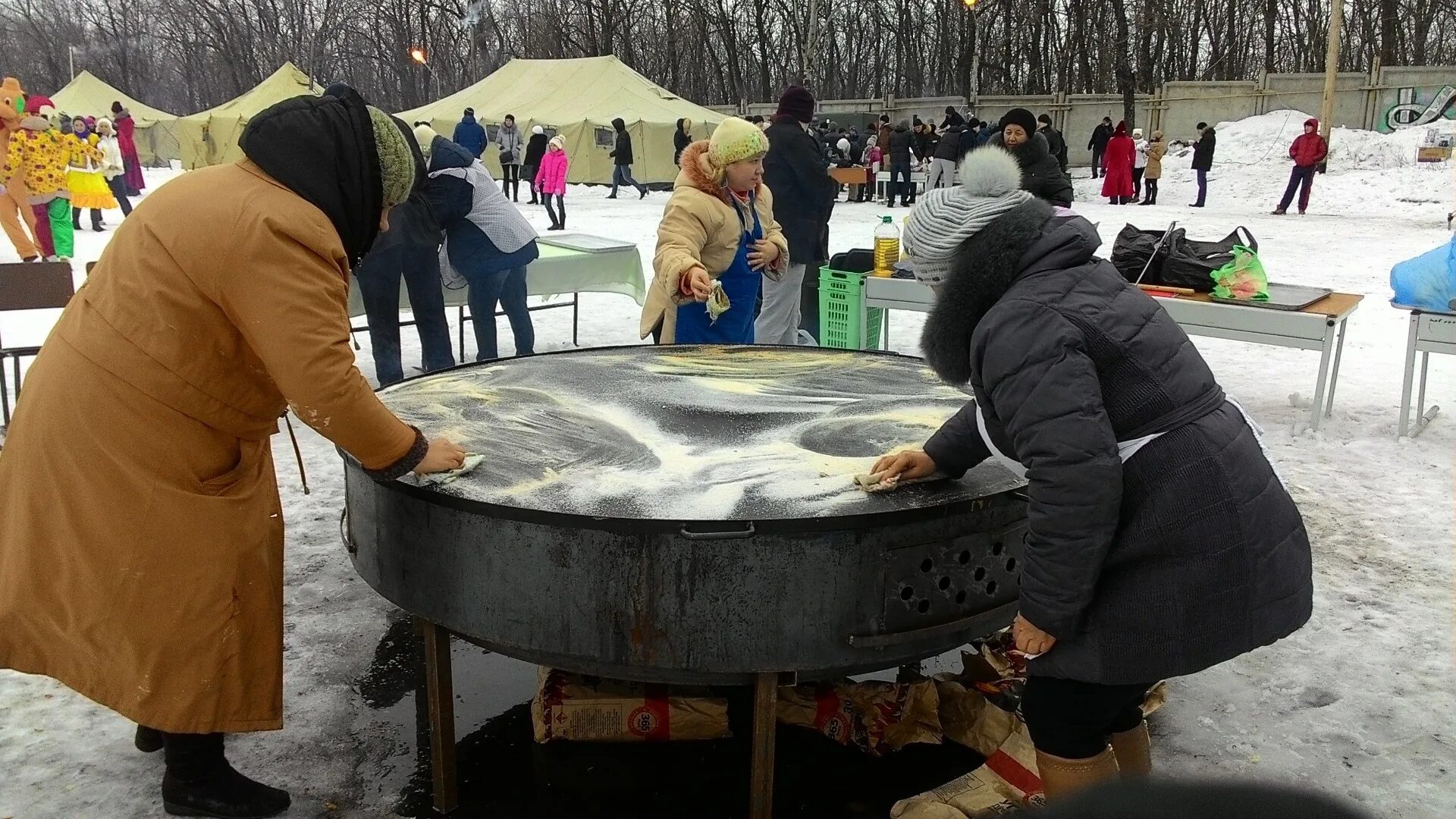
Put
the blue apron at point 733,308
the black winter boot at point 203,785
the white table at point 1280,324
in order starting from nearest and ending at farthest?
the black winter boot at point 203,785 → the blue apron at point 733,308 → the white table at point 1280,324

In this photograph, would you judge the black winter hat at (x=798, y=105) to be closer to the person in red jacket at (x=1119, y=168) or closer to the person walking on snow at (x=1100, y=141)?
the person in red jacket at (x=1119, y=168)

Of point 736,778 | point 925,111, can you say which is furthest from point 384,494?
point 925,111

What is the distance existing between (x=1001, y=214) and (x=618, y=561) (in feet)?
3.62

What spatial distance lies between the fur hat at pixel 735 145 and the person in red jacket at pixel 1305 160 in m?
16.9

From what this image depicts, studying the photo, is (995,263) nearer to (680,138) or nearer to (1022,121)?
(1022,121)

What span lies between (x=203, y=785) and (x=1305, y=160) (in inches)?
787

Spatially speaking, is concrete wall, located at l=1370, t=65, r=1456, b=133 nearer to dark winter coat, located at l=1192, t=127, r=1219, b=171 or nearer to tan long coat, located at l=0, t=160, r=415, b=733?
dark winter coat, located at l=1192, t=127, r=1219, b=171

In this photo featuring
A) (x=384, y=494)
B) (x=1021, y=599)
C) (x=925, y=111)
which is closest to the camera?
(x=1021, y=599)

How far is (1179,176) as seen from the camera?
24.5 metres

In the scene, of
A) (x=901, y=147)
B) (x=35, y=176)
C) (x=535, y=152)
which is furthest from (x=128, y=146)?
(x=901, y=147)

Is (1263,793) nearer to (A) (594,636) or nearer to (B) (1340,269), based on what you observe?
(A) (594,636)

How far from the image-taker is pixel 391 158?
2.38 m

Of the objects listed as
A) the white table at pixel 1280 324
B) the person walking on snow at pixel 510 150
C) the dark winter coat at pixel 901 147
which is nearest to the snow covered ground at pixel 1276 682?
the white table at pixel 1280 324

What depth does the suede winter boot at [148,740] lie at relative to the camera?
Result: 296 centimetres
